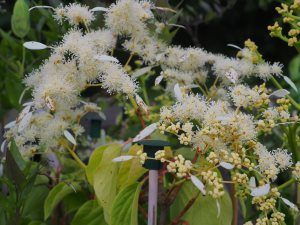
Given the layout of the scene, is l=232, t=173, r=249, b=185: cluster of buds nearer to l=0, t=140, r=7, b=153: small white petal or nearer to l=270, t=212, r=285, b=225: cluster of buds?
l=270, t=212, r=285, b=225: cluster of buds

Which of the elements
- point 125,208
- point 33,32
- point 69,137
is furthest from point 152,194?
point 33,32

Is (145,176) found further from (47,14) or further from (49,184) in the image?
(47,14)

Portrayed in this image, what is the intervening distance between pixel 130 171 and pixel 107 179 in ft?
0.10

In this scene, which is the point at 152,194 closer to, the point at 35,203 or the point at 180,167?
the point at 180,167

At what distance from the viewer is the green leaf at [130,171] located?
24.8 inches

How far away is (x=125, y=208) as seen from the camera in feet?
1.92

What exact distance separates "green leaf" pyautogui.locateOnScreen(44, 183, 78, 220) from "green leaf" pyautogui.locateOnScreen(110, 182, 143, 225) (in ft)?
0.40

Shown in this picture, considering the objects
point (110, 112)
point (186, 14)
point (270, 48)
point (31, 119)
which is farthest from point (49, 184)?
point (270, 48)

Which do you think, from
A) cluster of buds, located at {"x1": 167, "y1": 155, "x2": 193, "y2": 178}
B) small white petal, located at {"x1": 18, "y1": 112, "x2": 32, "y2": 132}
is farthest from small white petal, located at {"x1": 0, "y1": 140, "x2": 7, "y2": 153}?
cluster of buds, located at {"x1": 167, "y1": 155, "x2": 193, "y2": 178}

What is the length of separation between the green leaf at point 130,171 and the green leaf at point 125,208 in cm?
3

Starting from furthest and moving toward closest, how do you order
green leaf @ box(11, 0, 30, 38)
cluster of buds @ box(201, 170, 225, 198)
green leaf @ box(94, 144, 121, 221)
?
green leaf @ box(11, 0, 30, 38) → green leaf @ box(94, 144, 121, 221) → cluster of buds @ box(201, 170, 225, 198)

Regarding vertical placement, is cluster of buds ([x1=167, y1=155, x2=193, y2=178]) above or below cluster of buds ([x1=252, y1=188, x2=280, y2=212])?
above

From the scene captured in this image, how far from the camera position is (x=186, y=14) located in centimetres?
130

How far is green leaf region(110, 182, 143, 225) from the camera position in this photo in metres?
0.58
